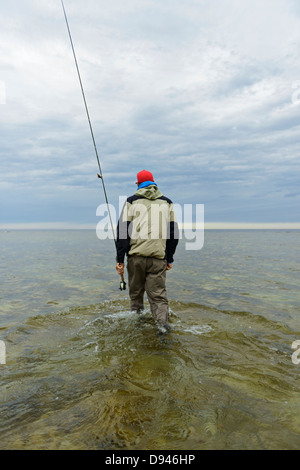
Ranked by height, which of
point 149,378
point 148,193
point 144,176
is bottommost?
point 149,378

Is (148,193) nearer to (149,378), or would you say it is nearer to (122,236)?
(122,236)

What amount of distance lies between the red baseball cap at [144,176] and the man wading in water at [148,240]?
43 millimetres

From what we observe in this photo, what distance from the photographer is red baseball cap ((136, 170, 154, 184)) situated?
6.07m

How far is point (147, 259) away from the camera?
5812 mm

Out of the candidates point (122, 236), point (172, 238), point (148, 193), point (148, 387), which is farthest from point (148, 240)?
point (148, 387)

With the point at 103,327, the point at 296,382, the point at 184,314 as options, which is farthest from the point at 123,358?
the point at 184,314

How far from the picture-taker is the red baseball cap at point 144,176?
6.07m

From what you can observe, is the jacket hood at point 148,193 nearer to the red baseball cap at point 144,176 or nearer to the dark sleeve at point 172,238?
the red baseball cap at point 144,176

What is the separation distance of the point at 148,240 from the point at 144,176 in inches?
55.9

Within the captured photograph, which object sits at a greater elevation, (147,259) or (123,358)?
(147,259)

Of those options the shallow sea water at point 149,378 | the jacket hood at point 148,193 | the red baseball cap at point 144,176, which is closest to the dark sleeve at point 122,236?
the jacket hood at point 148,193

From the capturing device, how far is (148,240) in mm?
5707
